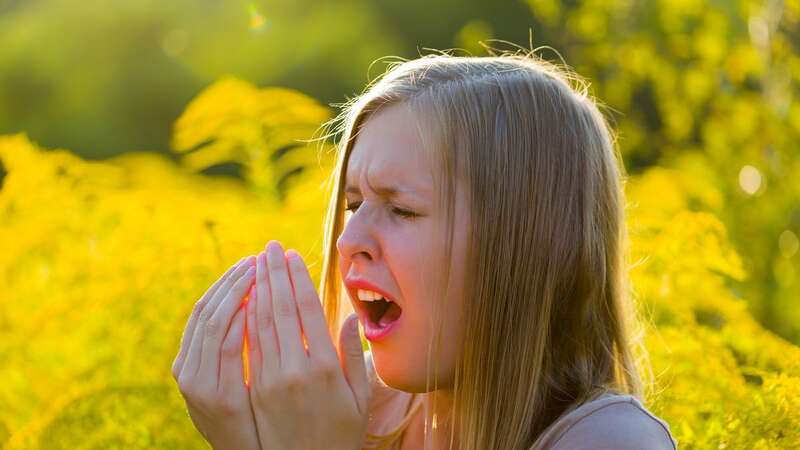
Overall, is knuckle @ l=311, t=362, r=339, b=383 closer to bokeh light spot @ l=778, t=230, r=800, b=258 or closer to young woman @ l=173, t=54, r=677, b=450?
young woman @ l=173, t=54, r=677, b=450

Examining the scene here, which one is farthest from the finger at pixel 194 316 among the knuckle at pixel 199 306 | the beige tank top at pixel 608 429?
the beige tank top at pixel 608 429

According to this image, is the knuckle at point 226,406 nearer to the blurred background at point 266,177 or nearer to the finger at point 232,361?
the finger at point 232,361

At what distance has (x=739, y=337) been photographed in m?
2.43

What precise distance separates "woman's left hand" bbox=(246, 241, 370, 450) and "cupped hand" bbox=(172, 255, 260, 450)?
0.02 metres

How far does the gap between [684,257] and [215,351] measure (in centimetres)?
123

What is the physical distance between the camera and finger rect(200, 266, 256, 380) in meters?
1.99

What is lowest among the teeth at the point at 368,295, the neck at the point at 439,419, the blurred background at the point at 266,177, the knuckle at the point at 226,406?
the blurred background at the point at 266,177

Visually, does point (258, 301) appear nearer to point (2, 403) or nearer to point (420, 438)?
point (420, 438)

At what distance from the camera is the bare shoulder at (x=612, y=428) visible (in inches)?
68.9

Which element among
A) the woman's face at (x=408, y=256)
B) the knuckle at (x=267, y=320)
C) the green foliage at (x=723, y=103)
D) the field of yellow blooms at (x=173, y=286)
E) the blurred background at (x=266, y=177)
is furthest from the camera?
the green foliage at (x=723, y=103)

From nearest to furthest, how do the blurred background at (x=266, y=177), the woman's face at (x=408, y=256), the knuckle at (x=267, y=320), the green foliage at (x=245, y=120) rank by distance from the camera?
the woman's face at (x=408, y=256) < the knuckle at (x=267, y=320) < the blurred background at (x=266, y=177) < the green foliage at (x=245, y=120)

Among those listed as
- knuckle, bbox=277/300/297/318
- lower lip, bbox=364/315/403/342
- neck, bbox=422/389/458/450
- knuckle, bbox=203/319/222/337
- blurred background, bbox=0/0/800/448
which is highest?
knuckle, bbox=277/300/297/318

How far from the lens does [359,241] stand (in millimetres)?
1900

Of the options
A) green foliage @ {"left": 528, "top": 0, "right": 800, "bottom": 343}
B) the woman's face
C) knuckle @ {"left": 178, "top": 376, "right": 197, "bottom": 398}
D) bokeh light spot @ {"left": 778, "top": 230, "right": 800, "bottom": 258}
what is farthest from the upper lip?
bokeh light spot @ {"left": 778, "top": 230, "right": 800, "bottom": 258}
